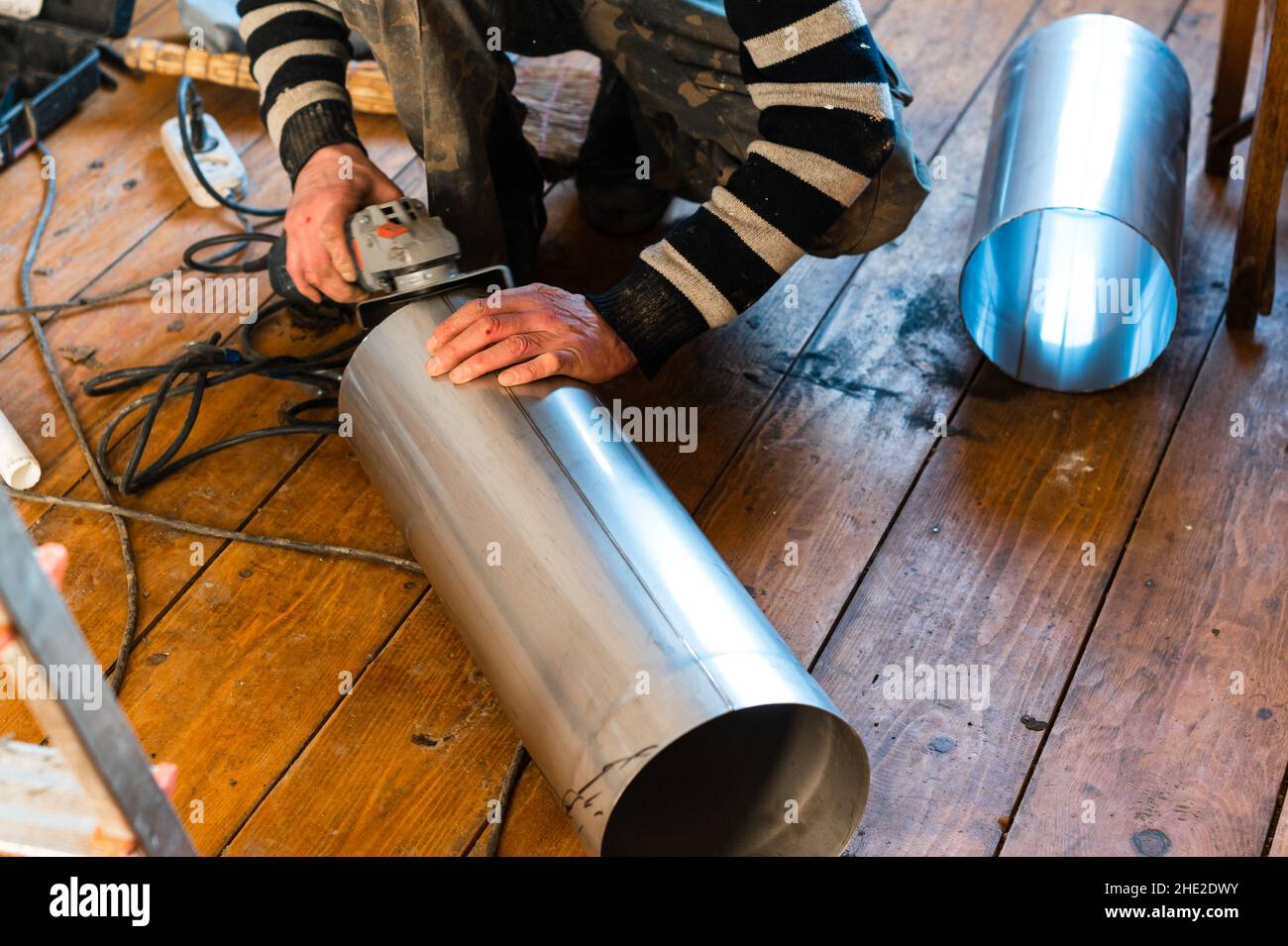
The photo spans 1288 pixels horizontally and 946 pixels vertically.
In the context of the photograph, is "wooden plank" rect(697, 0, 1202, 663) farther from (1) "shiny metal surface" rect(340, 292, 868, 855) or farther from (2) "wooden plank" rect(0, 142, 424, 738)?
(2) "wooden plank" rect(0, 142, 424, 738)

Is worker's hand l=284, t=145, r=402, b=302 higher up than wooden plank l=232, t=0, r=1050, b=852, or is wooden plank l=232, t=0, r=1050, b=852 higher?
worker's hand l=284, t=145, r=402, b=302

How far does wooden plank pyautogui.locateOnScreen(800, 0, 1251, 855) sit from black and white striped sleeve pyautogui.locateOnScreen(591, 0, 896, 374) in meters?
0.39

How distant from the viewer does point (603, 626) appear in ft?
3.79

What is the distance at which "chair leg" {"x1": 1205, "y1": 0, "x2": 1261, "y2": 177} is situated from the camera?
1924 millimetres

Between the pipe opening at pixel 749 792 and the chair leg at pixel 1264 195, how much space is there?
977 mm

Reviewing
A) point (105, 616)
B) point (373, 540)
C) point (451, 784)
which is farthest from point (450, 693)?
point (105, 616)

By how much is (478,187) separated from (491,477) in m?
0.57

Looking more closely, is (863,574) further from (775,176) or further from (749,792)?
(775,176)

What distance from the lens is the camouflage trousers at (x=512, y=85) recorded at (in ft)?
5.17

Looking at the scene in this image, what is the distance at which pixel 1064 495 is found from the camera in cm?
163
